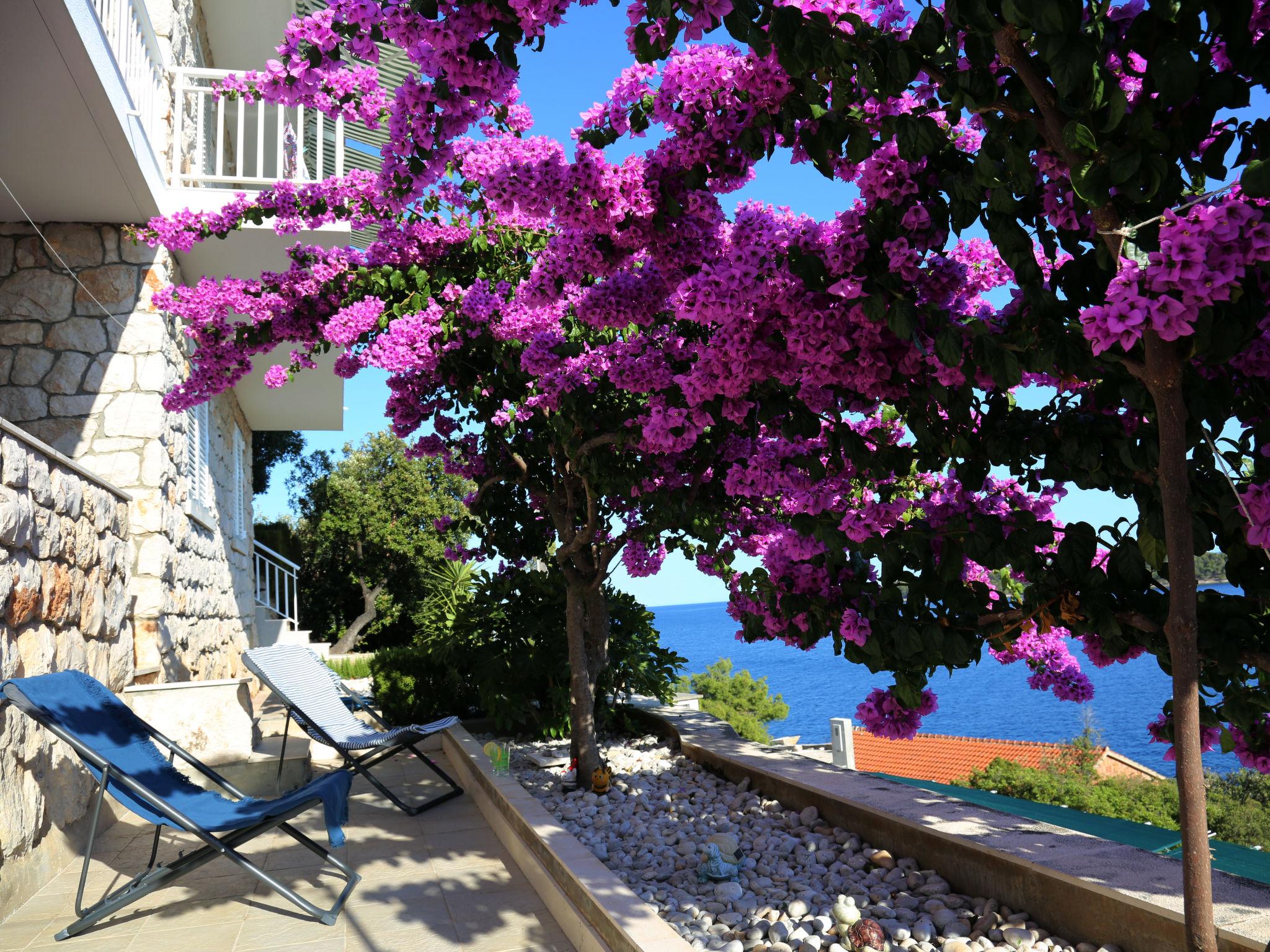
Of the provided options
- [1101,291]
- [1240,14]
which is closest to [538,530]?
[1101,291]

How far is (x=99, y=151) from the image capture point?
15.5 ft

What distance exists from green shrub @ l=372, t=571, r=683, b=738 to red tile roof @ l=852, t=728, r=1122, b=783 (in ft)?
23.3

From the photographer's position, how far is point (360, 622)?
1709 centimetres

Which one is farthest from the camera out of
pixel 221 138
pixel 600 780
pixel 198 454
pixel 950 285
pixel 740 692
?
pixel 740 692

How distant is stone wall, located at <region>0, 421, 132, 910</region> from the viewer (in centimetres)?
319

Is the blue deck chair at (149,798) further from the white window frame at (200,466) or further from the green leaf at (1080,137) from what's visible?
the white window frame at (200,466)

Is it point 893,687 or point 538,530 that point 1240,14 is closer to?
point 893,687

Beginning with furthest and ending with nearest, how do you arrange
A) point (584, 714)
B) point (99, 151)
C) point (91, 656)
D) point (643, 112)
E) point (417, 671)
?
1. point (417, 671)
2. point (584, 714)
3. point (99, 151)
4. point (91, 656)
5. point (643, 112)

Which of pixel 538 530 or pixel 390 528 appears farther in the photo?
pixel 390 528

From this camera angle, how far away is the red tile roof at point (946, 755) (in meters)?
13.1

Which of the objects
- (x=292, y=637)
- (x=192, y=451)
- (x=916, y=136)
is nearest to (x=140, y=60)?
(x=192, y=451)

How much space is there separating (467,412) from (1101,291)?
3962mm

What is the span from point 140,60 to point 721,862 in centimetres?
558

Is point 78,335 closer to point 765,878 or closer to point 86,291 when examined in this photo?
point 86,291
